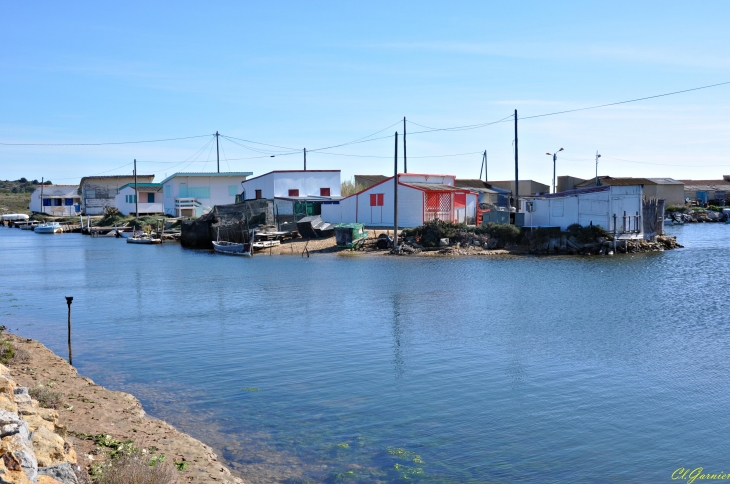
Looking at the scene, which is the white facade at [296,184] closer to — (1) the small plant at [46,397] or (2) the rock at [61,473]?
(1) the small plant at [46,397]

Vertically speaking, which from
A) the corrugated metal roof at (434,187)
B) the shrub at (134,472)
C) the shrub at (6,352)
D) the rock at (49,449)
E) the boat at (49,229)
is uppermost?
the corrugated metal roof at (434,187)

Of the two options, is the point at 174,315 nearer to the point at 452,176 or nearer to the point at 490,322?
the point at 490,322

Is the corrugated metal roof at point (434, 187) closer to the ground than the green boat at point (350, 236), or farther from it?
farther from it

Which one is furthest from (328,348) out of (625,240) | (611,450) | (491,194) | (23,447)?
(491,194)

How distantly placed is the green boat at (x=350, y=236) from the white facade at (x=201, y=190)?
112ft

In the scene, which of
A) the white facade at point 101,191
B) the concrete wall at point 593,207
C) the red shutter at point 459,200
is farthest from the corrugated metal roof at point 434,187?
the white facade at point 101,191

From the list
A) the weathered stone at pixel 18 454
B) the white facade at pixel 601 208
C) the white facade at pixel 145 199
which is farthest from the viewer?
the white facade at pixel 145 199

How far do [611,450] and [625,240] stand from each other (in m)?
37.2

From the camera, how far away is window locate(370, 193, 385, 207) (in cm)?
5553

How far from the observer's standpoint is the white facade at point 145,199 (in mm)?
90312

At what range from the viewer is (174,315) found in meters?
25.2

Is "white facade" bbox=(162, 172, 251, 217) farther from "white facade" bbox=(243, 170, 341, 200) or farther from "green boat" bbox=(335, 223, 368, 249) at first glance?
"green boat" bbox=(335, 223, 368, 249)

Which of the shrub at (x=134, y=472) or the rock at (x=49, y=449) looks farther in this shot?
the shrub at (x=134, y=472)

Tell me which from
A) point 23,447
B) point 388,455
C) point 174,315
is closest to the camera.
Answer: point 23,447
